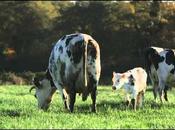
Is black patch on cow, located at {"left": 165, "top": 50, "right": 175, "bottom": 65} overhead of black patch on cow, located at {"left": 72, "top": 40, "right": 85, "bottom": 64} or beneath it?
beneath

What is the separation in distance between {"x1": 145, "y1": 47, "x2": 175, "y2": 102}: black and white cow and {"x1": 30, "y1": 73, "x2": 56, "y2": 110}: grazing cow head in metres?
4.69

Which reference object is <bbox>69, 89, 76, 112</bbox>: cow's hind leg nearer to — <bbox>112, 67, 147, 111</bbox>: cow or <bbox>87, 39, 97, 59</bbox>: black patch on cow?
<bbox>87, 39, 97, 59</bbox>: black patch on cow

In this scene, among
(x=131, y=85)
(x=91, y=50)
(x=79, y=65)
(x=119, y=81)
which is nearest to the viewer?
(x=79, y=65)

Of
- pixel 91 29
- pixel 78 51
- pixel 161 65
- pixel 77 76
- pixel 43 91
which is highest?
pixel 78 51

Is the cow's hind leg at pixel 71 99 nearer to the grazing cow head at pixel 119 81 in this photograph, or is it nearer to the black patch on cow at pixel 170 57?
the grazing cow head at pixel 119 81

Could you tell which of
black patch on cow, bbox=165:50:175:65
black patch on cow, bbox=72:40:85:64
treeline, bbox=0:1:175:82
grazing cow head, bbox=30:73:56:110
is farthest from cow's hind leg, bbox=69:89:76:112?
treeline, bbox=0:1:175:82

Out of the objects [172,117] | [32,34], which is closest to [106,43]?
[32,34]

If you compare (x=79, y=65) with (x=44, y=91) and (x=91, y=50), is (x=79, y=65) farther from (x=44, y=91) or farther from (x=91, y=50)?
(x=44, y=91)

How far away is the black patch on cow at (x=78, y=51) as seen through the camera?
49.8 feet

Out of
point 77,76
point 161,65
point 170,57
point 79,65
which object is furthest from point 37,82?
point 170,57

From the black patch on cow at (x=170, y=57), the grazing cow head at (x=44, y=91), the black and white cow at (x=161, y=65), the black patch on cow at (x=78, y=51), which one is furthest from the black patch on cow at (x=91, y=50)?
the black patch on cow at (x=170, y=57)

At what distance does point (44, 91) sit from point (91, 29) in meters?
46.5

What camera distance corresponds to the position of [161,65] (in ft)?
69.1

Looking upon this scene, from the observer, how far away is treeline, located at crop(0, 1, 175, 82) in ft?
197
